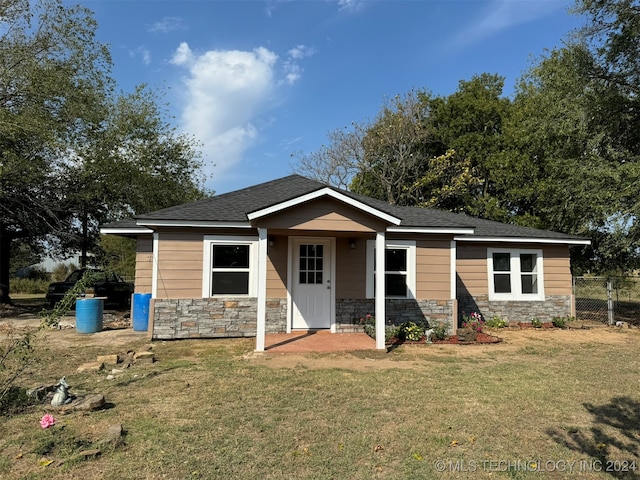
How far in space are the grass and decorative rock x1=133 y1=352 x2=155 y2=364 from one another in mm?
224

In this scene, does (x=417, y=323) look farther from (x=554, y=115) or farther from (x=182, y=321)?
(x=554, y=115)

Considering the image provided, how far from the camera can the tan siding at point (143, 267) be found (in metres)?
9.89

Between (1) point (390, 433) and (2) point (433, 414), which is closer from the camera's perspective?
(1) point (390, 433)

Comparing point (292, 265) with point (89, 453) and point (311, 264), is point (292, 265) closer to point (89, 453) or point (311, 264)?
point (311, 264)

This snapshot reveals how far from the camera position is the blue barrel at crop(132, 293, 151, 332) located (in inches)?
379

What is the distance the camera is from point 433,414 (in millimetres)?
4258

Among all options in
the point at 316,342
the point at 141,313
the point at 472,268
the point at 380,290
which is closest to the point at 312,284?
the point at 316,342

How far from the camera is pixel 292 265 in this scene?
28.9 ft

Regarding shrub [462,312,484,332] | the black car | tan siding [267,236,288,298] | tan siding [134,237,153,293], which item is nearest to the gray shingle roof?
tan siding [267,236,288,298]

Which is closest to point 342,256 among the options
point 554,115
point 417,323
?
point 417,323

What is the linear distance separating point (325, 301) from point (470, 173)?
15562 millimetres

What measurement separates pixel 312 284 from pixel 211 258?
2325mm

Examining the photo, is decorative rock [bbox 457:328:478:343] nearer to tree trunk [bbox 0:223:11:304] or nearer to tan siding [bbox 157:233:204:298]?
tan siding [bbox 157:233:204:298]

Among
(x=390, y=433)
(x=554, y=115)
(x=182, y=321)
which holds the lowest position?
(x=390, y=433)
